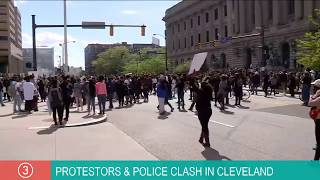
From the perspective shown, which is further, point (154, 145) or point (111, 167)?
point (154, 145)

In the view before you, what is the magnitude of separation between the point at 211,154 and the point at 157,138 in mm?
3056

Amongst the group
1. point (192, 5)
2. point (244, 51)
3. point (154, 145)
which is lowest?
point (154, 145)

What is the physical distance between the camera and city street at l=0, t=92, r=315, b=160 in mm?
11195

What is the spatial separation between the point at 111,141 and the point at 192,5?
98.0 m

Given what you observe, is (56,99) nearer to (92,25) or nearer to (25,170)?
(25,170)

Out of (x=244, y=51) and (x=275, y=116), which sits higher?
(x=244, y=51)

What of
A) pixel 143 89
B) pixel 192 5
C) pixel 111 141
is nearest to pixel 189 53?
pixel 192 5

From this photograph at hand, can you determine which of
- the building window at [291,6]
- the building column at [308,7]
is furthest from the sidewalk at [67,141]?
the building window at [291,6]

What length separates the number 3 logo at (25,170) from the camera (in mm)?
8438

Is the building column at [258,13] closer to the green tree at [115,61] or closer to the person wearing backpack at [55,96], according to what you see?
Result: the green tree at [115,61]

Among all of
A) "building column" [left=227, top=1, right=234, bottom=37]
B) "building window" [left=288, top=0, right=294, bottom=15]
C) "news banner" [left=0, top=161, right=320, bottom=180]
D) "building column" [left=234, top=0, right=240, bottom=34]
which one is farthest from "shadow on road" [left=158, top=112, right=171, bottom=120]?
"building column" [left=227, top=1, right=234, bottom=37]

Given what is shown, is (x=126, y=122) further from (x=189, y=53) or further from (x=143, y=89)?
(x=189, y=53)

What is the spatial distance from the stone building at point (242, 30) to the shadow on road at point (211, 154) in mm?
44722

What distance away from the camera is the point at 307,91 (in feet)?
86.5
